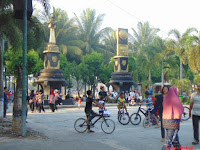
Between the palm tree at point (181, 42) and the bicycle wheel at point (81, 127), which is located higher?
the palm tree at point (181, 42)

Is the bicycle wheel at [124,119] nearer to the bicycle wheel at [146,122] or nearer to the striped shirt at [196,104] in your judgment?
the bicycle wheel at [146,122]

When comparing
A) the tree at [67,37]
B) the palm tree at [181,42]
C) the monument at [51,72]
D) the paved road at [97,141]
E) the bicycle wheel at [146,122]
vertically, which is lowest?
the paved road at [97,141]

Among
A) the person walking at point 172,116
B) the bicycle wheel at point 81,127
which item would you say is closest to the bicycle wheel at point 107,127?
the bicycle wheel at point 81,127

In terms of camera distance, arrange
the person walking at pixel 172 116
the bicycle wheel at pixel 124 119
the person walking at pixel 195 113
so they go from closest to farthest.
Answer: the person walking at pixel 172 116
the person walking at pixel 195 113
the bicycle wheel at pixel 124 119

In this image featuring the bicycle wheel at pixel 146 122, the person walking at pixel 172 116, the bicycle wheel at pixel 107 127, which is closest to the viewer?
the person walking at pixel 172 116

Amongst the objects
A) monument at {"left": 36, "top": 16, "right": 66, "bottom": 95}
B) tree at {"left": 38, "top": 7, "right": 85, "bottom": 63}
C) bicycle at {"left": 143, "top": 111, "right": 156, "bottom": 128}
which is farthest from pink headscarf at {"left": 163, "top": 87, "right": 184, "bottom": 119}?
tree at {"left": 38, "top": 7, "right": 85, "bottom": 63}

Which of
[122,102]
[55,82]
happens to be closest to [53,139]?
[122,102]

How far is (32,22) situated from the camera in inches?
524

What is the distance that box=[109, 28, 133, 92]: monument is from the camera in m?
34.6

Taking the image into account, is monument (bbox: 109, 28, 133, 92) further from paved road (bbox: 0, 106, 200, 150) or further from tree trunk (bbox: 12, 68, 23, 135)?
tree trunk (bbox: 12, 68, 23, 135)

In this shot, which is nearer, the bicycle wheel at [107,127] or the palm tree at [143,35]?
the bicycle wheel at [107,127]

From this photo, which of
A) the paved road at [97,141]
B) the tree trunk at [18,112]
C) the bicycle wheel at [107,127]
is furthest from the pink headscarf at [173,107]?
the tree trunk at [18,112]

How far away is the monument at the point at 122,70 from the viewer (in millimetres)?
34625

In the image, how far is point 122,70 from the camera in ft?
115
